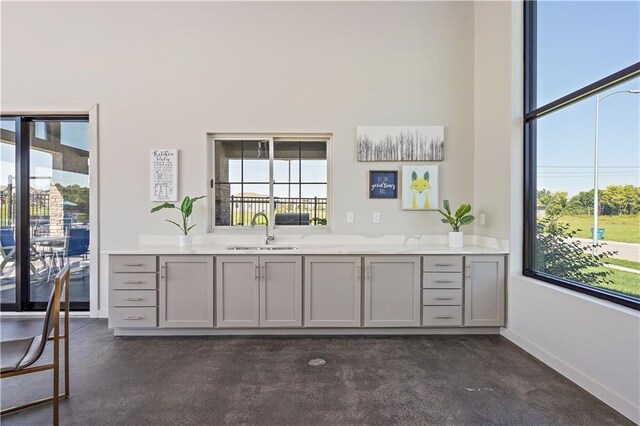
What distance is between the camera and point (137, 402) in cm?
190

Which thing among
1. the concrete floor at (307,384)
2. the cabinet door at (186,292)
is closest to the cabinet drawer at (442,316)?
the concrete floor at (307,384)

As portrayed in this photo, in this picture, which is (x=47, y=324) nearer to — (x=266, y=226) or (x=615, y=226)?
(x=266, y=226)

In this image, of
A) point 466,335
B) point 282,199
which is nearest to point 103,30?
point 282,199

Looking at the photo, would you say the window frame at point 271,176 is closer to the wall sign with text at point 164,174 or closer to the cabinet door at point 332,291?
the wall sign with text at point 164,174

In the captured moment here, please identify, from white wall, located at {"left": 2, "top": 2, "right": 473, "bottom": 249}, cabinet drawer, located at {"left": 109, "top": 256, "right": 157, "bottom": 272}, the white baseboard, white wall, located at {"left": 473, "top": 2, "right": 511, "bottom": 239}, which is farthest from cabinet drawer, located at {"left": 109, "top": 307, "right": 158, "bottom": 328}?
white wall, located at {"left": 473, "top": 2, "right": 511, "bottom": 239}

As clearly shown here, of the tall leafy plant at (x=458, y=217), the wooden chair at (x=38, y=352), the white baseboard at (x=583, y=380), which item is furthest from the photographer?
the tall leafy plant at (x=458, y=217)

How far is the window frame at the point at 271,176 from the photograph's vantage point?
11.1ft

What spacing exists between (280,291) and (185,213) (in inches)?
51.3

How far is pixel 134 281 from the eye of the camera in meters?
2.80

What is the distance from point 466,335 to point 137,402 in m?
2.75

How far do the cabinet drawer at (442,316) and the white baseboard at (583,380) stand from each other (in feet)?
1.64

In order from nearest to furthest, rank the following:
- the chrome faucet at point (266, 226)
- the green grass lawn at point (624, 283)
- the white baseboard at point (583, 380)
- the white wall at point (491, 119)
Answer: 1. the white baseboard at point (583, 380)
2. the green grass lawn at point (624, 283)
3. the white wall at point (491, 119)
4. the chrome faucet at point (266, 226)

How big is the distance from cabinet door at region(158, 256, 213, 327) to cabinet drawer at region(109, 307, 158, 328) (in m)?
0.08

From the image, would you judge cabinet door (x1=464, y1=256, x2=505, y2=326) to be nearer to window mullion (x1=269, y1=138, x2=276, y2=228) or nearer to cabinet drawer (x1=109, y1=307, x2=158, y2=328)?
window mullion (x1=269, y1=138, x2=276, y2=228)
